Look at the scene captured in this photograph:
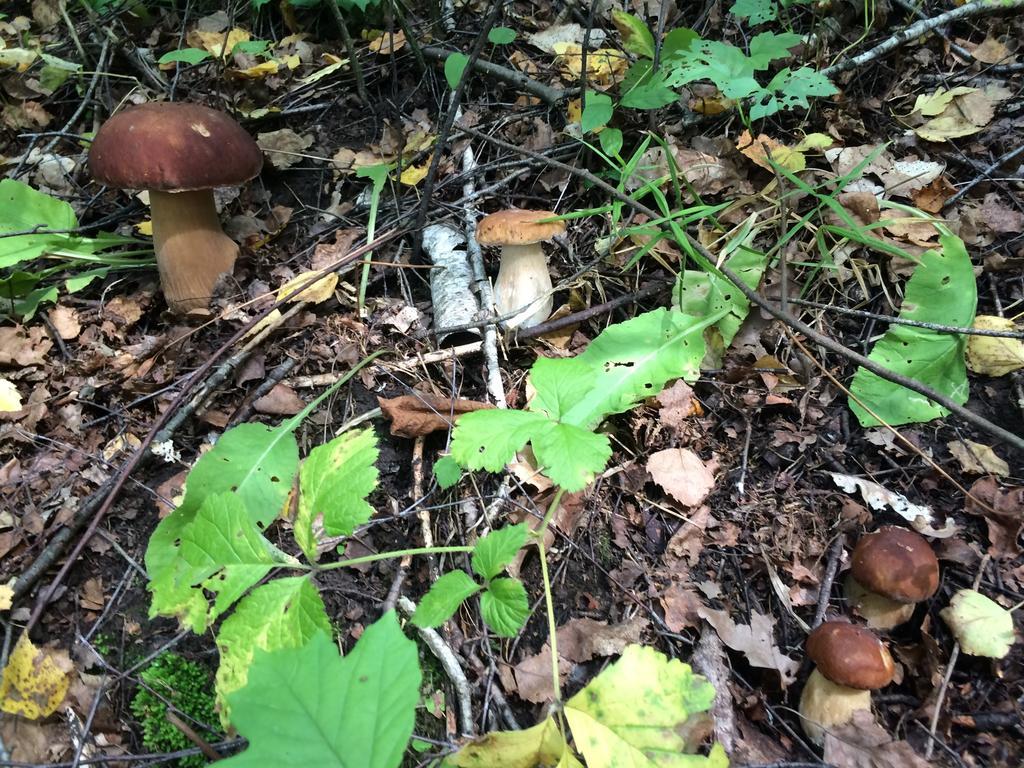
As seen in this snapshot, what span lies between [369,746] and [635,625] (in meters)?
1.06

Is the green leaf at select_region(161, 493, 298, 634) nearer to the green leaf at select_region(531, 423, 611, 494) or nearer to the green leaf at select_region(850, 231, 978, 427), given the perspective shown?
the green leaf at select_region(531, 423, 611, 494)

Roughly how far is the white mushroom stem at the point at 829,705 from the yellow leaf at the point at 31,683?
2.28 m

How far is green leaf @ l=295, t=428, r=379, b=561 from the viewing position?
161cm

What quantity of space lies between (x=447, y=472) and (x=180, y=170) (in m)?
1.85

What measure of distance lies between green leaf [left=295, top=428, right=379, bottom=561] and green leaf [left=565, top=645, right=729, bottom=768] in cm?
71

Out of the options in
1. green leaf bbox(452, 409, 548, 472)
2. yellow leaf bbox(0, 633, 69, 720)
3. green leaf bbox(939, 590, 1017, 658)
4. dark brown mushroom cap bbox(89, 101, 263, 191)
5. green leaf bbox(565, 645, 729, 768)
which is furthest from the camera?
dark brown mushroom cap bbox(89, 101, 263, 191)

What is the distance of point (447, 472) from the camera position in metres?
2.13

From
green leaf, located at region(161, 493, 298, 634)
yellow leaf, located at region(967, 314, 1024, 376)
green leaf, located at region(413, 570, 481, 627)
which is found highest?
green leaf, located at region(161, 493, 298, 634)

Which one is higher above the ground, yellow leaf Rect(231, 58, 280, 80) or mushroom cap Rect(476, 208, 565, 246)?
yellow leaf Rect(231, 58, 280, 80)

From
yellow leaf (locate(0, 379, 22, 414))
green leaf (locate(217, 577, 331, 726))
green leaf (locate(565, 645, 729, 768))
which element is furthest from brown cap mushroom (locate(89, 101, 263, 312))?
green leaf (locate(565, 645, 729, 768))

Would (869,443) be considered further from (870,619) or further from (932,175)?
(932,175)

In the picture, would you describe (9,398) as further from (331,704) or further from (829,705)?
(829,705)

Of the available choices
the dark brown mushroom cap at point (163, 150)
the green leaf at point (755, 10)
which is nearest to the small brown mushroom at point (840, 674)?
the green leaf at point (755, 10)

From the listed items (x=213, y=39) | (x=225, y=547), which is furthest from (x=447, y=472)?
(x=213, y=39)
